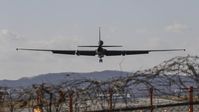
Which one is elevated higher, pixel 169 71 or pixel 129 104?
pixel 169 71

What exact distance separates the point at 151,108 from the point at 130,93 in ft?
1.50

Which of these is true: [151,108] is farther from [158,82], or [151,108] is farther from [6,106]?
[6,106]

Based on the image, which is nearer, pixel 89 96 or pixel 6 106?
pixel 89 96

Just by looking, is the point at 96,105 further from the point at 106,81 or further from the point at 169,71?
the point at 169,71

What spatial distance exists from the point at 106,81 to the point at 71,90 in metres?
0.61

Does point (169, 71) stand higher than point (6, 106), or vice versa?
point (169, 71)

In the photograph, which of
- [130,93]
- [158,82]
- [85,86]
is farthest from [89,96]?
[158,82]

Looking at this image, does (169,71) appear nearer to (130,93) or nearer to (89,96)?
(130,93)

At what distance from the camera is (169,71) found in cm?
872

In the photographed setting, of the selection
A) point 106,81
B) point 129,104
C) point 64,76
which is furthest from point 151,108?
point 64,76

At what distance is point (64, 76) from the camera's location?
29.6ft

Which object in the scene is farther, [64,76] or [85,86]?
[64,76]

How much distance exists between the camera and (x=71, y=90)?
27.0 ft

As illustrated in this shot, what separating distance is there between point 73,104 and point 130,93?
3.22 ft
